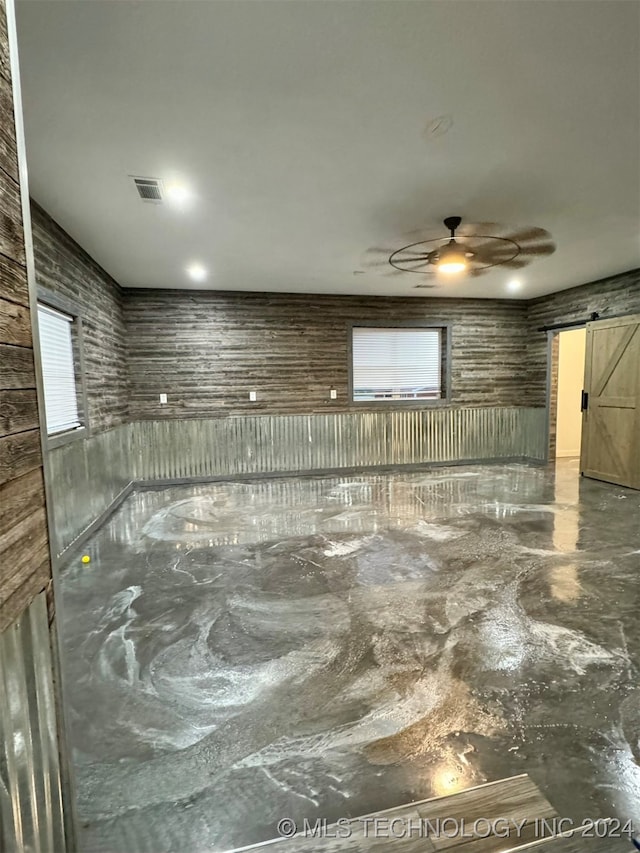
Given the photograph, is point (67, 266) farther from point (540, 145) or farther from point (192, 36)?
point (540, 145)

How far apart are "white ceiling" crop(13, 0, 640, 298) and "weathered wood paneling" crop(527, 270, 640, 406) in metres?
2.31

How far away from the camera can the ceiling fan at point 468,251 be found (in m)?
3.70

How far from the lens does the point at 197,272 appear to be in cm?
524

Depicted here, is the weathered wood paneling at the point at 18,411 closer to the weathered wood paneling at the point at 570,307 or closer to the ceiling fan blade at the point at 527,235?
the ceiling fan blade at the point at 527,235

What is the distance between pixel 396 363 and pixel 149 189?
4.93 meters

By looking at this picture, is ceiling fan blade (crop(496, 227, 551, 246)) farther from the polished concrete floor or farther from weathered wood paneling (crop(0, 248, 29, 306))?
weathered wood paneling (crop(0, 248, 29, 306))

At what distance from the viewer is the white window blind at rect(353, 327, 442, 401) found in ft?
22.8

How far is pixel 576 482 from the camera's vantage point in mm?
5887

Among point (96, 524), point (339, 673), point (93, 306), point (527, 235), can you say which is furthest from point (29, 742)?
point (527, 235)

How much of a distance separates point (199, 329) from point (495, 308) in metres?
5.10

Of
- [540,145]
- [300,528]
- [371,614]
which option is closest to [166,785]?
[371,614]

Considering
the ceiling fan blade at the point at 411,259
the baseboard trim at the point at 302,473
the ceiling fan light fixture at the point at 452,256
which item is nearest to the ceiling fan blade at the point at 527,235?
the ceiling fan light fixture at the point at 452,256

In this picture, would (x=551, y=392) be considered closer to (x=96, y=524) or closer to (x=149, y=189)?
(x=149, y=189)

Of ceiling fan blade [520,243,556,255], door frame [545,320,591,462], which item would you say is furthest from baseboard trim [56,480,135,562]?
door frame [545,320,591,462]
